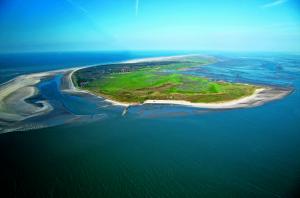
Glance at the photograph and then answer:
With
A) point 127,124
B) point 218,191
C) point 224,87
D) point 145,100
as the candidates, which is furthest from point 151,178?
point 224,87

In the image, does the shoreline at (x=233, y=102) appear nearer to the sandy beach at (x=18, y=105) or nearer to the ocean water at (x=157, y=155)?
the ocean water at (x=157, y=155)

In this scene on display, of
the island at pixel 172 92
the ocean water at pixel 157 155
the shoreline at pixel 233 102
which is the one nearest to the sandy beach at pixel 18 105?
the ocean water at pixel 157 155

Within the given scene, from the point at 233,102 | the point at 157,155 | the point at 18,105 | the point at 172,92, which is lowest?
the point at 157,155

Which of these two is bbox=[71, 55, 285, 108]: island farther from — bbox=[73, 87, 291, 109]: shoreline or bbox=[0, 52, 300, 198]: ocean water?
bbox=[0, 52, 300, 198]: ocean water

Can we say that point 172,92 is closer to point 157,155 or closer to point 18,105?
point 157,155

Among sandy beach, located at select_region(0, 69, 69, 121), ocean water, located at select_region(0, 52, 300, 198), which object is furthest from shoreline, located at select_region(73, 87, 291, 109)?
sandy beach, located at select_region(0, 69, 69, 121)

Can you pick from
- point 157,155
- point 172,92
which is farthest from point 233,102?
point 157,155

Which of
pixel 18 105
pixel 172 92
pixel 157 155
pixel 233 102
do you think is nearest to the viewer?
pixel 157 155

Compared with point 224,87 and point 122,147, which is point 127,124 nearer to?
point 122,147
